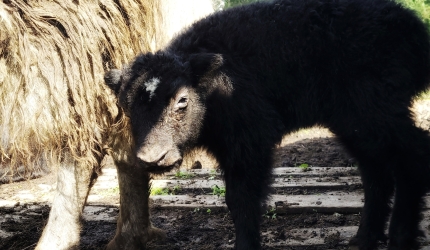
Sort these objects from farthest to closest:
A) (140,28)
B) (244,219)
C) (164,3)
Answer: (164,3) < (140,28) < (244,219)

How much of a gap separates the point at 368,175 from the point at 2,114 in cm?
254

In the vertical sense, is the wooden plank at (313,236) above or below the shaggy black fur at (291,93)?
below

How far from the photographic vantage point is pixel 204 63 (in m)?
3.47

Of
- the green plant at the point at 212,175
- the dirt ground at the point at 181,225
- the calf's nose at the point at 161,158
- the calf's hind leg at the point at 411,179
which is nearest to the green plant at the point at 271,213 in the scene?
the dirt ground at the point at 181,225

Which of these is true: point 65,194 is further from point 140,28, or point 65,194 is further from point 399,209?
point 399,209

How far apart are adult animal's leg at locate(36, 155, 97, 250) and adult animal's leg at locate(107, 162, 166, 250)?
267 mm

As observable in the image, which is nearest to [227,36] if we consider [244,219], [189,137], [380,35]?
[189,137]

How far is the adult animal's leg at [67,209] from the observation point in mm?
3721

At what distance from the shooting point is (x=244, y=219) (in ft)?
11.3

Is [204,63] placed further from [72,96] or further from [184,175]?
[184,175]

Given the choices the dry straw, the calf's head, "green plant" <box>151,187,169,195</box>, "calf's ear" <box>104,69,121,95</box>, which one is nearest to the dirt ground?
"green plant" <box>151,187,169,195</box>

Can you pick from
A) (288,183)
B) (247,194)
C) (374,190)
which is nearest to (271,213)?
(288,183)

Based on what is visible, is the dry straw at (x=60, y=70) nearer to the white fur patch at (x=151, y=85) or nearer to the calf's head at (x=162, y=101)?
the calf's head at (x=162, y=101)

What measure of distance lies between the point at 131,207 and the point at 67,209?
0.45 m
